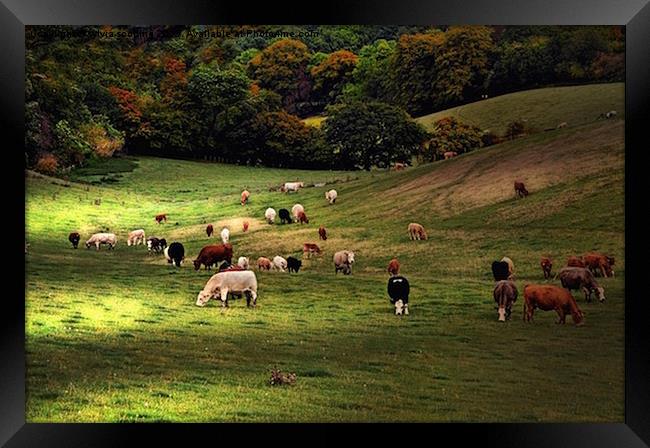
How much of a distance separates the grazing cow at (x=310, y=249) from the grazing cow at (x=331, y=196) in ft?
1.39

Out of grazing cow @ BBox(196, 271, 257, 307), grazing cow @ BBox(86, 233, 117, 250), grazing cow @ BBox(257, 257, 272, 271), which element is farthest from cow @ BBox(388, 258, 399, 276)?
grazing cow @ BBox(86, 233, 117, 250)

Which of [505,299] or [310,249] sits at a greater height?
[310,249]

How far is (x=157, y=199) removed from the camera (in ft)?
26.2

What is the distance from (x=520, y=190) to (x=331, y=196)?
65.7 inches

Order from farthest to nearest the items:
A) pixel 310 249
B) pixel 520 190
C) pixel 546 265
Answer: pixel 310 249 < pixel 520 190 < pixel 546 265

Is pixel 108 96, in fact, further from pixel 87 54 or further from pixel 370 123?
pixel 370 123

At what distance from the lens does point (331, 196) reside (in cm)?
800

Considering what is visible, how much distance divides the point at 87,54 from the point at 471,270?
3869 mm

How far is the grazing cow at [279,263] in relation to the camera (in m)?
Result: 7.89

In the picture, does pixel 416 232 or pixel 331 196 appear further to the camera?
Result: pixel 331 196

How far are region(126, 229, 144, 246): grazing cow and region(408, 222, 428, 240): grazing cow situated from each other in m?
2.37

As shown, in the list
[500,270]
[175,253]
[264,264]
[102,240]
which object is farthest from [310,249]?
[102,240]
